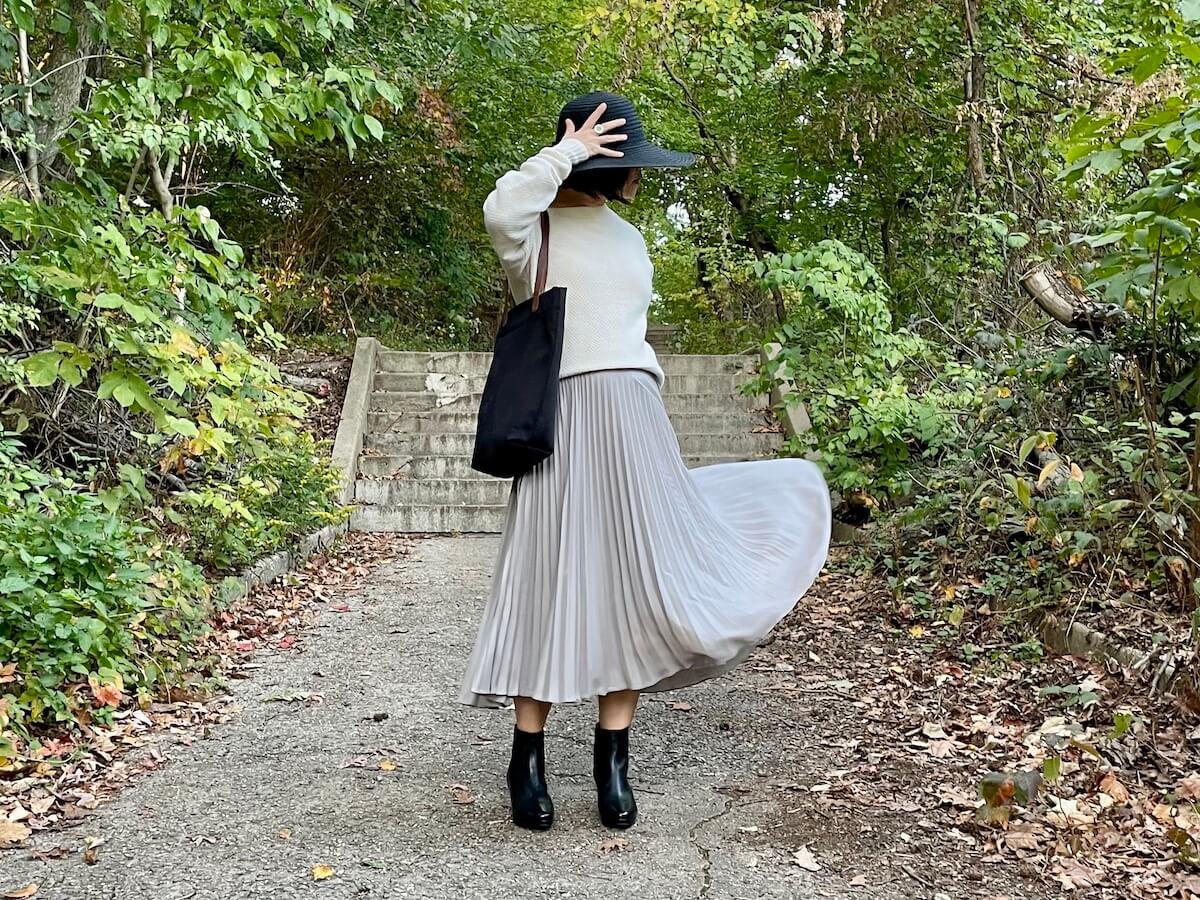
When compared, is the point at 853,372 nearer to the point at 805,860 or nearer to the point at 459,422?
the point at 805,860

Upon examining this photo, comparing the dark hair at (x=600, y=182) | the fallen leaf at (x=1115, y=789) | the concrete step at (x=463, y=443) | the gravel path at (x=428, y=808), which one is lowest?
the gravel path at (x=428, y=808)

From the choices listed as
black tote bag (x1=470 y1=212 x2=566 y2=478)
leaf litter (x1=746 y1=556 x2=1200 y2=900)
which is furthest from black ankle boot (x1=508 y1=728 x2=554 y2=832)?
black tote bag (x1=470 y1=212 x2=566 y2=478)

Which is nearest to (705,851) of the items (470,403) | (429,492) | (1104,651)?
(1104,651)

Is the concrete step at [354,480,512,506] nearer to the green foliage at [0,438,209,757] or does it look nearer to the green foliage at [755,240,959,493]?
the green foliage at [755,240,959,493]

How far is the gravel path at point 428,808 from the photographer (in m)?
2.63

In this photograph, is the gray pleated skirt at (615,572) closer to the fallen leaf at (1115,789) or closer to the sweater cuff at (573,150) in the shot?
the sweater cuff at (573,150)

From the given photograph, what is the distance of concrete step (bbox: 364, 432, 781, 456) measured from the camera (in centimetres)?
952

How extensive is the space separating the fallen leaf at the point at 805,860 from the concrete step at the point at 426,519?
600 cm

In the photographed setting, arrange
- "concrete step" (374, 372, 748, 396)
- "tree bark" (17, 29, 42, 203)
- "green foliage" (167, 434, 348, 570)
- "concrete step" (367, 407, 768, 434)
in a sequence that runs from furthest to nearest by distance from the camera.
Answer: "concrete step" (374, 372, 748, 396) → "concrete step" (367, 407, 768, 434) → "green foliage" (167, 434, 348, 570) → "tree bark" (17, 29, 42, 203)

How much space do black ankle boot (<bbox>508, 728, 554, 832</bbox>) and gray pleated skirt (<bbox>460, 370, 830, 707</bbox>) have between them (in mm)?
145

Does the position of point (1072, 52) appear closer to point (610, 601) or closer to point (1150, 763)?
point (1150, 763)

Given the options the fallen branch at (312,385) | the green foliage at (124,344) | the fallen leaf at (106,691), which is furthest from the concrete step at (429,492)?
the fallen leaf at (106,691)

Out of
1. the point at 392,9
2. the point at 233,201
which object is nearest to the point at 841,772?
the point at 392,9

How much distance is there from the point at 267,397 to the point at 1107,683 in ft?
12.3
